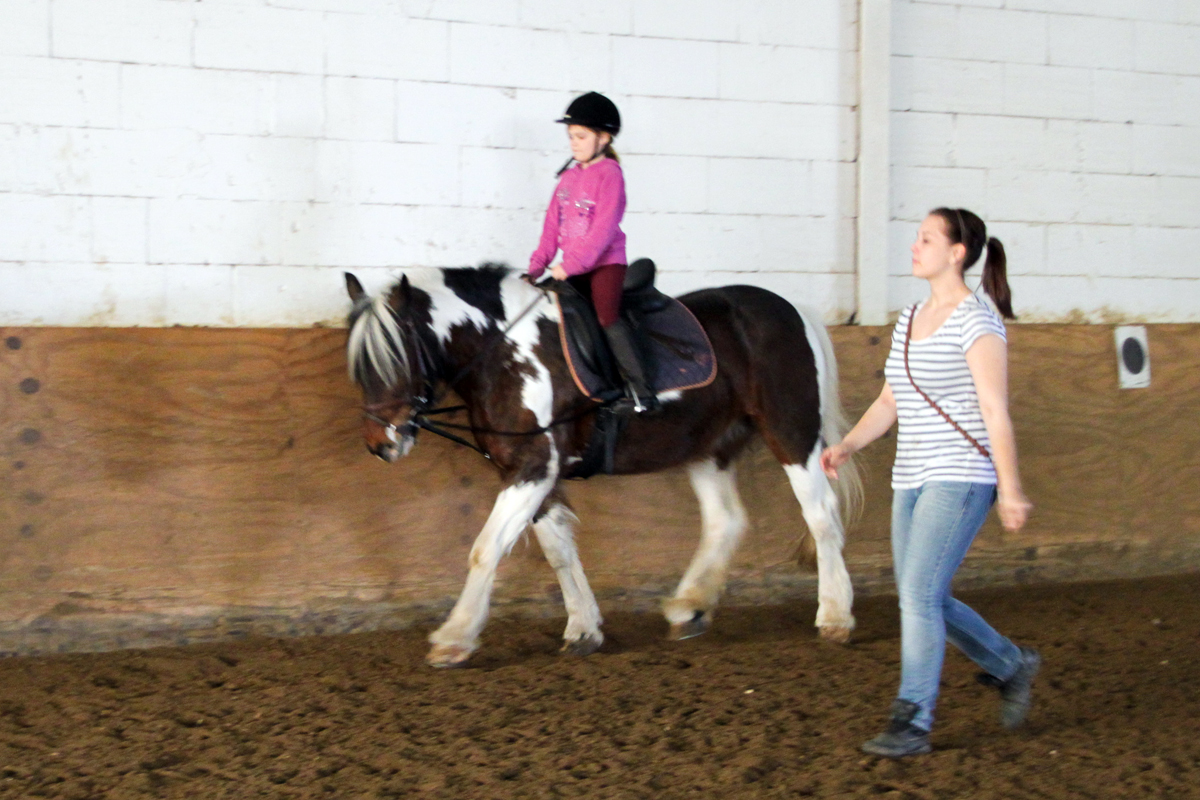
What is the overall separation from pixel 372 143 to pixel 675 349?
61.8 inches

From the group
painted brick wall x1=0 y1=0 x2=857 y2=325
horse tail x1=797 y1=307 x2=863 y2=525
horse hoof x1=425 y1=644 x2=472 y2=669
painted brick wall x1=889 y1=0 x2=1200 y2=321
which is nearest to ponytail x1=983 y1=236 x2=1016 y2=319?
horse tail x1=797 y1=307 x2=863 y2=525

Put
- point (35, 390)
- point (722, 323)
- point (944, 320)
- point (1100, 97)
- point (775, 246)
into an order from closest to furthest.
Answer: point (944, 320) → point (35, 390) → point (722, 323) → point (775, 246) → point (1100, 97)

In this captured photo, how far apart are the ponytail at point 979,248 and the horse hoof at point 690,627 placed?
1.97 metres

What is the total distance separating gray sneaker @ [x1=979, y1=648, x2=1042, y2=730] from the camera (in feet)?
9.37

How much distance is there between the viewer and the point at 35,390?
12.8 ft

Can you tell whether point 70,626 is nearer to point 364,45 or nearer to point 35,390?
point 35,390

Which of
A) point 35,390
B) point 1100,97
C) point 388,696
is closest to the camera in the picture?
point 388,696

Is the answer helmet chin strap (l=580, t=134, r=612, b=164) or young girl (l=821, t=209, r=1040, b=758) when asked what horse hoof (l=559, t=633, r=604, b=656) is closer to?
young girl (l=821, t=209, r=1040, b=758)

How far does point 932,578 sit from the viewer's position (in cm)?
262

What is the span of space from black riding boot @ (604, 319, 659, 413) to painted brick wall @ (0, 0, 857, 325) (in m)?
1.01

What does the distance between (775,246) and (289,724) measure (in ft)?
Answer: 10.1

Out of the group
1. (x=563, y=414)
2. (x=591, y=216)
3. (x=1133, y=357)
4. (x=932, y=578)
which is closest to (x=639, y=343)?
(x=563, y=414)

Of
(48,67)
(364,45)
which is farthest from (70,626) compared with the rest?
(364,45)

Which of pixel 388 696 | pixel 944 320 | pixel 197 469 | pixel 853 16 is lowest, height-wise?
pixel 388 696
